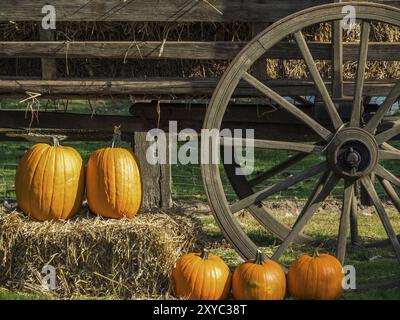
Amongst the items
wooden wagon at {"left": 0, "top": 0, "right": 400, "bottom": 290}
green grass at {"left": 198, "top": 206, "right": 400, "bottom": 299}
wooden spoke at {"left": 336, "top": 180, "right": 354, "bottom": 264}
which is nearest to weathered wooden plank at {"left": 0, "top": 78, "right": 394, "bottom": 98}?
A: wooden wagon at {"left": 0, "top": 0, "right": 400, "bottom": 290}

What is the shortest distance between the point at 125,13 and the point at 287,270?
180 cm

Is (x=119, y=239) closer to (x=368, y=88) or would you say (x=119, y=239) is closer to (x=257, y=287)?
(x=257, y=287)

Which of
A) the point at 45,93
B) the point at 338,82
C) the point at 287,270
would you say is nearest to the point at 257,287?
the point at 287,270

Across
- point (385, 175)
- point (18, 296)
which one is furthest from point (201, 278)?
point (385, 175)

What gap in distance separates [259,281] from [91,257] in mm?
993

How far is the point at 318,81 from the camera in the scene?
535 cm

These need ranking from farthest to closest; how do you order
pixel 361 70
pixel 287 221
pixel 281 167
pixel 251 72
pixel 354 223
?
pixel 287 221 < pixel 281 167 < pixel 354 223 < pixel 251 72 < pixel 361 70

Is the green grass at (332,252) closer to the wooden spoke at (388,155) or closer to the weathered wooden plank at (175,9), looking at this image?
the wooden spoke at (388,155)

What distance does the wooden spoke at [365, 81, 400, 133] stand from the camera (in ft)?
17.5

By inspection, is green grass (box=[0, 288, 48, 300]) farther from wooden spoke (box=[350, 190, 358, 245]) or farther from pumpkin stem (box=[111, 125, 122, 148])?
wooden spoke (box=[350, 190, 358, 245])

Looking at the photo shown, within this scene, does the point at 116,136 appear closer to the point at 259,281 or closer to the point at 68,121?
the point at 68,121

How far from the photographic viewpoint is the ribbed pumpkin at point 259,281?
16.7 ft

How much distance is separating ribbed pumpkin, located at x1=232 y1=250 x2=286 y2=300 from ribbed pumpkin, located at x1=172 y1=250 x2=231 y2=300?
8 centimetres

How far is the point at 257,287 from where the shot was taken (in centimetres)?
509
